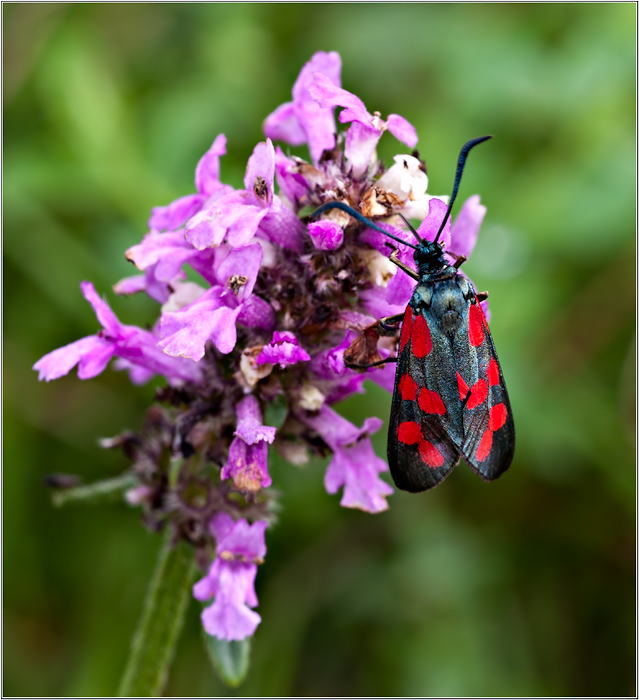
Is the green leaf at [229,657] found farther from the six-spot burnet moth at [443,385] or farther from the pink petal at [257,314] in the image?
the pink petal at [257,314]

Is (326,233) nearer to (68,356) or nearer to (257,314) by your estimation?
(257,314)

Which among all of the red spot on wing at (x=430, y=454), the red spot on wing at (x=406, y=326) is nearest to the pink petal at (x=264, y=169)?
the red spot on wing at (x=406, y=326)

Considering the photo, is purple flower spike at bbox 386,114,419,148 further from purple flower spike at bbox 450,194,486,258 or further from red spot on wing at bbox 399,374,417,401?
red spot on wing at bbox 399,374,417,401

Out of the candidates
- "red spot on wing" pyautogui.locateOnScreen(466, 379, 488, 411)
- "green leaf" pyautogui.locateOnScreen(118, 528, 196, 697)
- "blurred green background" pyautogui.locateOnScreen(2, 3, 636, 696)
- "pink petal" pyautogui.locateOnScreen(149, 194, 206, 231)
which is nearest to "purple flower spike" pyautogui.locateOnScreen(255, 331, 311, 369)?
"pink petal" pyautogui.locateOnScreen(149, 194, 206, 231)

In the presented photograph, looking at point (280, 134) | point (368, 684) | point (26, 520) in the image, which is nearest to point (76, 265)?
point (26, 520)

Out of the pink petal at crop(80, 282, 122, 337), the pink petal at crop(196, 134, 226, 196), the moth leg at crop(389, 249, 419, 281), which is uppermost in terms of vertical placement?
the pink petal at crop(196, 134, 226, 196)

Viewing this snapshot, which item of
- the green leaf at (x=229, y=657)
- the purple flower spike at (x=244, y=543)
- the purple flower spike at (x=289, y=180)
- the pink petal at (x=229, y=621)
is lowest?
the green leaf at (x=229, y=657)

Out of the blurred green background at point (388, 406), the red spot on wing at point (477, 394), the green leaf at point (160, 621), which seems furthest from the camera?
the blurred green background at point (388, 406)

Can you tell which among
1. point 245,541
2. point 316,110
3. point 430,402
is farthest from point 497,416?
point 316,110
